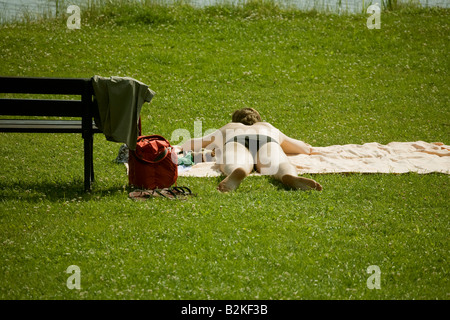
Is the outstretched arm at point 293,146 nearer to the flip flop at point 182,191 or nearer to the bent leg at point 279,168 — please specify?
the bent leg at point 279,168

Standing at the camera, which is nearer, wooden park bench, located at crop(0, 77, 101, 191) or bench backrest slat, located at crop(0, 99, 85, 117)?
wooden park bench, located at crop(0, 77, 101, 191)

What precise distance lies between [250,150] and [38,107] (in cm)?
324

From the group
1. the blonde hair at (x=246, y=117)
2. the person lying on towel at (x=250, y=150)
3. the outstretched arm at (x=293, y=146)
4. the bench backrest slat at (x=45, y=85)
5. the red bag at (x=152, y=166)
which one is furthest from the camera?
the outstretched arm at (x=293, y=146)

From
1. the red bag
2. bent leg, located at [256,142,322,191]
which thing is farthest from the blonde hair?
the red bag

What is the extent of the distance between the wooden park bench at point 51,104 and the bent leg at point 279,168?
2.56m

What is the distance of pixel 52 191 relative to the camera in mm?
7531

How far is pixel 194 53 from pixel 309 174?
8590mm

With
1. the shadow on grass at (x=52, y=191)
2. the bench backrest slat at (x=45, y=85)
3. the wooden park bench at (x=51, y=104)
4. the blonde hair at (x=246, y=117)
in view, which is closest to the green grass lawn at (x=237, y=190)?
the shadow on grass at (x=52, y=191)

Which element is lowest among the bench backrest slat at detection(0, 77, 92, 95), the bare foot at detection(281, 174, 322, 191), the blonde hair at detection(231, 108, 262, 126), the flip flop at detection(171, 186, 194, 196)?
the flip flop at detection(171, 186, 194, 196)

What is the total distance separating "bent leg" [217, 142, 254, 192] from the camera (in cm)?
775

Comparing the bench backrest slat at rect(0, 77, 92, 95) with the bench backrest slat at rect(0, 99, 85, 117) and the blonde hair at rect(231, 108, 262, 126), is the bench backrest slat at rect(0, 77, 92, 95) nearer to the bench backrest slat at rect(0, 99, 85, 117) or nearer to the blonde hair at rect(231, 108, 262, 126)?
the bench backrest slat at rect(0, 99, 85, 117)

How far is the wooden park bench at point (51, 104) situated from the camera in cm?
715

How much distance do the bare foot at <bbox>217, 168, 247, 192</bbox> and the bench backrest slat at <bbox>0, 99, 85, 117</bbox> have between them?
83.8 inches

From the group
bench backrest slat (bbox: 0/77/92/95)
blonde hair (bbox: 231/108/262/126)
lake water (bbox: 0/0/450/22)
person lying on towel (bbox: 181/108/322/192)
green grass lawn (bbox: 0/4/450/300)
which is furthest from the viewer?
lake water (bbox: 0/0/450/22)
